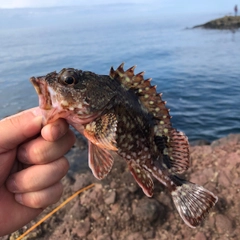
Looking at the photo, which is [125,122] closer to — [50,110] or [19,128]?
[50,110]

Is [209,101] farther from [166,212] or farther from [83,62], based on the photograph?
[83,62]

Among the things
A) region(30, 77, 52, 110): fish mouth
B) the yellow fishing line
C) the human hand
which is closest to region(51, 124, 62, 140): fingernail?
the human hand

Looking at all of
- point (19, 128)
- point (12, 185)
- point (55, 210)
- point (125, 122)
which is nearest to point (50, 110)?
point (19, 128)

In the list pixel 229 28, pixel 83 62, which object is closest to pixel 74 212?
pixel 83 62

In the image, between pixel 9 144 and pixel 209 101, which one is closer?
pixel 9 144

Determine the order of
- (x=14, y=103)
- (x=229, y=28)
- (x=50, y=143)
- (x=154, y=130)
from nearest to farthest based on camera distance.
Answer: (x=50, y=143)
(x=154, y=130)
(x=14, y=103)
(x=229, y=28)

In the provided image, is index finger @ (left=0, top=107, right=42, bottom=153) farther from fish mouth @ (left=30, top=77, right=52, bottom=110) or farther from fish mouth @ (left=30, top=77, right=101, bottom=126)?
fish mouth @ (left=30, top=77, right=52, bottom=110)

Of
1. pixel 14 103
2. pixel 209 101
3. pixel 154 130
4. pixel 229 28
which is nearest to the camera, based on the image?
pixel 154 130
